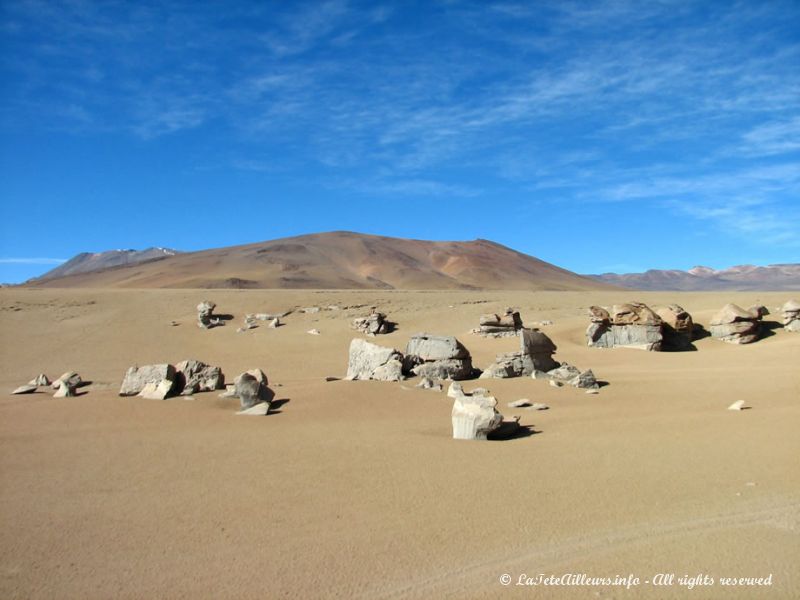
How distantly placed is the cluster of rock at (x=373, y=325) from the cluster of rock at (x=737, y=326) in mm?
9599

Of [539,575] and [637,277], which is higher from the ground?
[637,277]

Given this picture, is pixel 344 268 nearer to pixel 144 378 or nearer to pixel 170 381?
pixel 144 378

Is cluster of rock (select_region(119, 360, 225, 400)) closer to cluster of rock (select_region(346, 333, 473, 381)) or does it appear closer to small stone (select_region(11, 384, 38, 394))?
small stone (select_region(11, 384, 38, 394))

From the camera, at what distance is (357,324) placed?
1944 centimetres

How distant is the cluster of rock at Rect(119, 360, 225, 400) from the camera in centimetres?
839

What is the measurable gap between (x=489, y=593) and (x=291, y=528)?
1.33 m

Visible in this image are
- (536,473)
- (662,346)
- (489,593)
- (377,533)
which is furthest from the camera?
(662,346)

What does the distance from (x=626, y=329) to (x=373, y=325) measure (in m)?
7.54

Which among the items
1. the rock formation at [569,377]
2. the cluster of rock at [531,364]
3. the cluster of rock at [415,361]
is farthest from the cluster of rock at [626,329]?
the cluster of rock at [415,361]

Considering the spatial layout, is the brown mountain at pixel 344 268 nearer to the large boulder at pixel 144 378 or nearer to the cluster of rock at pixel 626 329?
the cluster of rock at pixel 626 329

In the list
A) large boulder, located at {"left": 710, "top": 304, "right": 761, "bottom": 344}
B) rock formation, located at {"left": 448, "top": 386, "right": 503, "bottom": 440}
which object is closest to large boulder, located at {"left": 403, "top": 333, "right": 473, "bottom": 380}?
rock formation, located at {"left": 448, "top": 386, "right": 503, "bottom": 440}

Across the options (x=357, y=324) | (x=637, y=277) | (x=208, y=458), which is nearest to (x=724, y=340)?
(x=357, y=324)

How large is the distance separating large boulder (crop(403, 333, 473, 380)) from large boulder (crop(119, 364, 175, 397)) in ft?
12.6

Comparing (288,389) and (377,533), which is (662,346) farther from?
(377,533)
